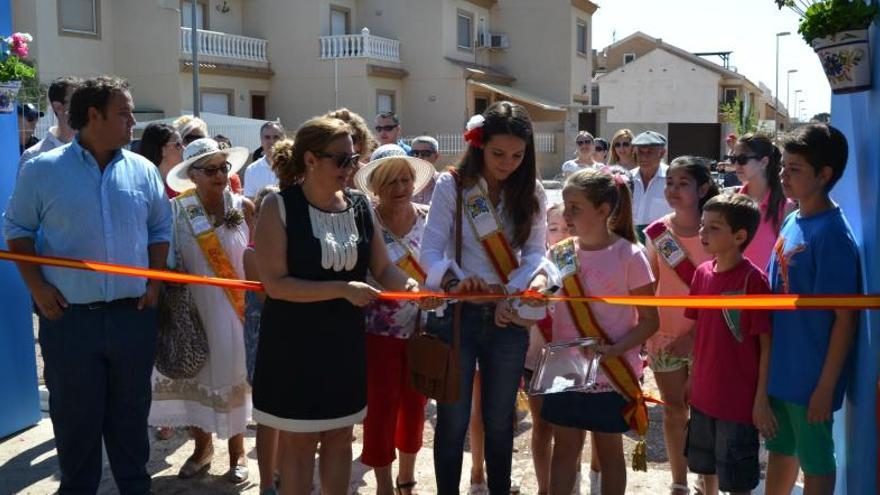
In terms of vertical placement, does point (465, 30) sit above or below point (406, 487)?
above

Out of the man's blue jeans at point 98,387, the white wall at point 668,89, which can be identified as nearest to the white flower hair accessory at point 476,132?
the man's blue jeans at point 98,387

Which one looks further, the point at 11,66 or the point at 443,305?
the point at 11,66

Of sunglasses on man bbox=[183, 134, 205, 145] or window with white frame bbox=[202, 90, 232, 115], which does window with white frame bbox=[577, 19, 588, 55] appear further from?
sunglasses on man bbox=[183, 134, 205, 145]

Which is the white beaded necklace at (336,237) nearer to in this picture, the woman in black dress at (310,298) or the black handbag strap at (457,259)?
the woman in black dress at (310,298)

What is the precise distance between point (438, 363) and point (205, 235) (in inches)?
68.3

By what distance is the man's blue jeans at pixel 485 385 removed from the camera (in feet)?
12.0

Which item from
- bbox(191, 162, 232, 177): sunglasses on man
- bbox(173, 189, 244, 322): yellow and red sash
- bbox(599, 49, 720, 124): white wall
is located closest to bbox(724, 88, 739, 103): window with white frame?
bbox(599, 49, 720, 124): white wall

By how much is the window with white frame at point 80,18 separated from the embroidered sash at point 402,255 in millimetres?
23049

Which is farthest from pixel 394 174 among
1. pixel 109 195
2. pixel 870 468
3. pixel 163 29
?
pixel 163 29

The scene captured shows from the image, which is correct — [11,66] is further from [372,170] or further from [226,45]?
[226,45]

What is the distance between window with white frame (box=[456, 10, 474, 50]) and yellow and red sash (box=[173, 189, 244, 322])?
29.6m

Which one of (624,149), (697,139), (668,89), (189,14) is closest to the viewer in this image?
(624,149)

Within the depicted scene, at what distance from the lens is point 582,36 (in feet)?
124

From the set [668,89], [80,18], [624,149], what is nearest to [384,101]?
[80,18]
